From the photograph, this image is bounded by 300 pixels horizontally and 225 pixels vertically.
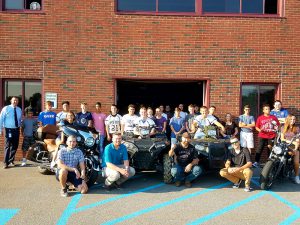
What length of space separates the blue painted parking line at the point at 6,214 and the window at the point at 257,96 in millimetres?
7512

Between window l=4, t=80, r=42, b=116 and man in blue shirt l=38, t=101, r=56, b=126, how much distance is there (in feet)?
3.72

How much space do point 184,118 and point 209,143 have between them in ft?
7.39

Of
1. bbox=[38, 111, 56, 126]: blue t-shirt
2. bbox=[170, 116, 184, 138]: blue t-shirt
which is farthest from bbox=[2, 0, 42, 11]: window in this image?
bbox=[170, 116, 184, 138]: blue t-shirt

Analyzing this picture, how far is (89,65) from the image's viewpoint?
1016 cm

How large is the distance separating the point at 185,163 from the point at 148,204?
5.62ft

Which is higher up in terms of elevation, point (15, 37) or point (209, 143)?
point (15, 37)

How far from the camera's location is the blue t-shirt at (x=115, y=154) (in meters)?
6.85

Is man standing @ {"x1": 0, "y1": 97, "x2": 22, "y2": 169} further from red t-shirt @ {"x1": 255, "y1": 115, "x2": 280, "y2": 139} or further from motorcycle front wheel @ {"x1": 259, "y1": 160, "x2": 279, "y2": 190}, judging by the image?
red t-shirt @ {"x1": 255, "y1": 115, "x2": 280, "y2": 139}

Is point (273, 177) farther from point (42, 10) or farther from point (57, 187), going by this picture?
point (42, 10)

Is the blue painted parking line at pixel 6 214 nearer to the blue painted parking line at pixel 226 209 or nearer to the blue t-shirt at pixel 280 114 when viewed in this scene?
the blue painted parking line at pixel 226 209

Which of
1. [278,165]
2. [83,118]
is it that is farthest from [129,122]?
[278,165]

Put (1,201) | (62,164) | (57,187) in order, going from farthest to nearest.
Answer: (57,187)
(62,164)
(1,201)

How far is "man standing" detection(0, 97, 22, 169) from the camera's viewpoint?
889cm

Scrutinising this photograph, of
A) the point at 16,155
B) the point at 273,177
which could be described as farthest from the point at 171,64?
the point at 16,155
